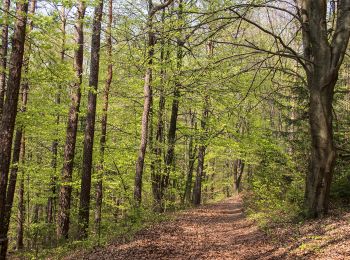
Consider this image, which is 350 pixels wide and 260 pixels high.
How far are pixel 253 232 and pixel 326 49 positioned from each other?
600cm

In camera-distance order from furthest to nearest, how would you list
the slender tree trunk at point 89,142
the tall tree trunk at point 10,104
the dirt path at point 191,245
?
the slender tree trunk at point 89,142, the tall tree trunk at point 10,104, the dirt path at point 191,245

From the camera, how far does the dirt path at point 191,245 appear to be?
7977 mm

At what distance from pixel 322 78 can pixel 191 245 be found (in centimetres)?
566

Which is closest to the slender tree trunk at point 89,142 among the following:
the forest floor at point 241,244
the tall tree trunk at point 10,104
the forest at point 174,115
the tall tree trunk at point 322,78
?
the forest at point 174,115

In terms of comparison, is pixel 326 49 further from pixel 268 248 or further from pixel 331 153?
pixel 268 248

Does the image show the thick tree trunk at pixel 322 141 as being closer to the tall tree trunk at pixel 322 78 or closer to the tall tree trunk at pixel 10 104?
the tall tree trunk at pixel 322 78

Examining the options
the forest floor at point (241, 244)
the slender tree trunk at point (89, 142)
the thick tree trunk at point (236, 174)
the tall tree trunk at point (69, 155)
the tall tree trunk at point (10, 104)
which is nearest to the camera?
the forest floor at point (241, 244)

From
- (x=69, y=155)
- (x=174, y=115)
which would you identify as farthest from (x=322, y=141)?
(x=174, y=115)

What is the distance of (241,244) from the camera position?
928cm

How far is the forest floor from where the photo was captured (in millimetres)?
6793

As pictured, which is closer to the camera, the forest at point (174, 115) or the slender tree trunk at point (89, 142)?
the forest at point (174, 115)

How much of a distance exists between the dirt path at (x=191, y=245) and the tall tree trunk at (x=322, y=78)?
243 centimetres

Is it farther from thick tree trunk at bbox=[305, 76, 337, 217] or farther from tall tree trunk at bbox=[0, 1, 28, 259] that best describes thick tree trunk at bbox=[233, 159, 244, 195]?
tall tree trunk at bbox=[0, 1, 28, 259]

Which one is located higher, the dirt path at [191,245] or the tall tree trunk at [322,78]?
the tall tree trunk at [322,78]
